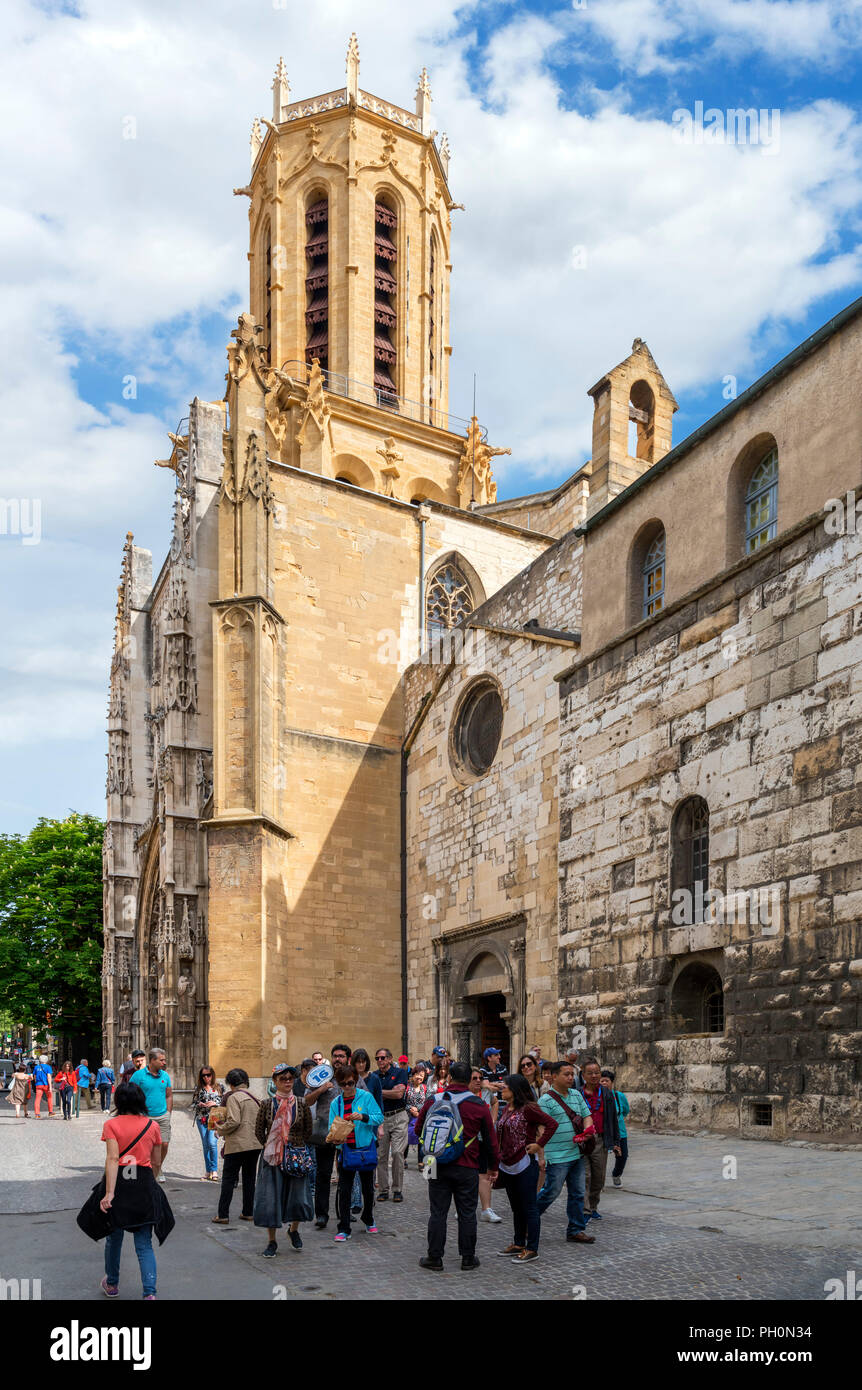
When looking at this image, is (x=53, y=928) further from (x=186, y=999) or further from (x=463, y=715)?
(x=463, y=715)

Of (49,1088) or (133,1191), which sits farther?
(49,1088)

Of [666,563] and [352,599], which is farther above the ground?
[352,599]

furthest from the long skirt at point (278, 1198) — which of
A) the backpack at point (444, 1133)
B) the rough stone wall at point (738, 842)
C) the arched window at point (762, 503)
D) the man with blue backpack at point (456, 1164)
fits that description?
the arched window at point (762, 503)

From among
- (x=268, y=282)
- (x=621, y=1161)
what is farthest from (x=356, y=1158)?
(x=268, y=282)

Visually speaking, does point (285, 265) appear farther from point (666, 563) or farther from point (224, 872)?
point (666, 563)

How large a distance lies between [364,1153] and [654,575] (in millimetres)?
9641

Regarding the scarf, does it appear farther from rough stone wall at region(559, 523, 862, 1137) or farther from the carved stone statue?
the carved stone statue

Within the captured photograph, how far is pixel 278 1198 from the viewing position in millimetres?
8344

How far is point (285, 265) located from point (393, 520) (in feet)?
52.3

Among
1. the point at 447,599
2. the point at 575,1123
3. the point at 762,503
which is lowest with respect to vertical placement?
the point at 575,1123

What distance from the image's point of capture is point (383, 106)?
41.4 meters

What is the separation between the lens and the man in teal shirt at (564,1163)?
27.3ft

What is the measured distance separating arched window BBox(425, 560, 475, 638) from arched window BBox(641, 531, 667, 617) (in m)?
11.2

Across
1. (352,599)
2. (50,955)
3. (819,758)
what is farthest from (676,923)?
(50,955)
